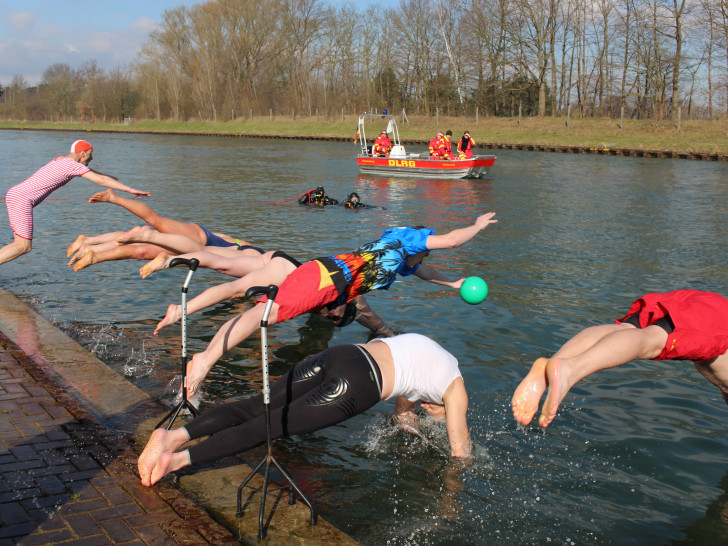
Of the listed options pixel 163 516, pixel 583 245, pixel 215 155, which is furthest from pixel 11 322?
pixel 215 155

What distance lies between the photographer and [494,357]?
7.71 m

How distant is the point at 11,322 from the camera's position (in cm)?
739

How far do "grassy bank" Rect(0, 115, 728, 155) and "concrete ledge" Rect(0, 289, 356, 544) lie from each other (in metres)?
41.4

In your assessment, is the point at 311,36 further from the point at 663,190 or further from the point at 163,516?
the point at 163,516

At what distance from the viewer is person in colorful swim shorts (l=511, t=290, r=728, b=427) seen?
386 centimetres

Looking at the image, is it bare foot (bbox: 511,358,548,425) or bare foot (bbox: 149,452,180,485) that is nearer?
bare foot (bbox: 511,358,548,425)

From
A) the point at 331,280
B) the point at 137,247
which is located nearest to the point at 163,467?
the point at 331,280

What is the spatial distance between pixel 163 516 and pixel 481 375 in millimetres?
4181

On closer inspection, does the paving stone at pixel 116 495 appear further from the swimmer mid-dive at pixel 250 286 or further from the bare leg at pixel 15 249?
the bare leg at pixel 15 249

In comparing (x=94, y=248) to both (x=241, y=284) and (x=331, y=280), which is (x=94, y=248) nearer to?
(x=241, y=284)

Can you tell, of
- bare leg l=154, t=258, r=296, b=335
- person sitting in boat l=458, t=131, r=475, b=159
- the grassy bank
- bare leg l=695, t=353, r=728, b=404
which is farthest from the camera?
the grassy bank

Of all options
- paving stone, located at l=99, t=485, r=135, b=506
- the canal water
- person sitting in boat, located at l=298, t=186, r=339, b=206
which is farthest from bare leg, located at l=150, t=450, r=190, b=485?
person sitting in boat, located at l=298, t=186, r=339, b=206

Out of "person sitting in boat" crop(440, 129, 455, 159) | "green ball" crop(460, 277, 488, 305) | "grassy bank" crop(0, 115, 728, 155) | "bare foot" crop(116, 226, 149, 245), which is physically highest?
"grassy bank" crop(0, 115, 728, 155)

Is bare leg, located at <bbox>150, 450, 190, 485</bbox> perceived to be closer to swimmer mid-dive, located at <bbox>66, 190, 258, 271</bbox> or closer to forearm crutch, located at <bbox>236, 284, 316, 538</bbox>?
forearm crutch, located at <bbox>236, 284, 316, 538</bbox>
